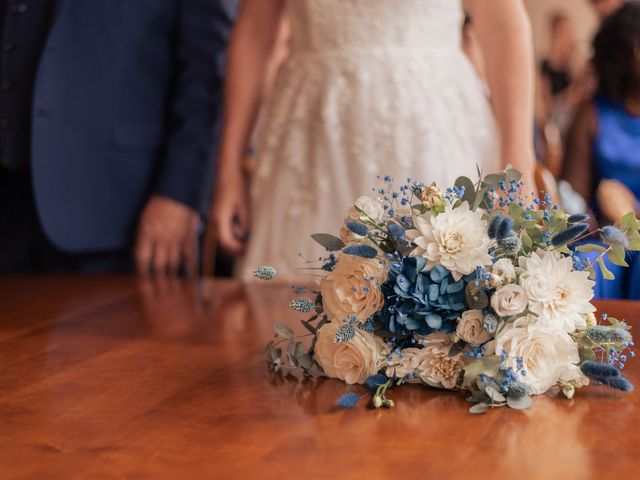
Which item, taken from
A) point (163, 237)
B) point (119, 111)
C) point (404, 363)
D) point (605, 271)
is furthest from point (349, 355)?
point (119, 111)

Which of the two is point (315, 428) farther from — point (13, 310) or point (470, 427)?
point (13, 310)

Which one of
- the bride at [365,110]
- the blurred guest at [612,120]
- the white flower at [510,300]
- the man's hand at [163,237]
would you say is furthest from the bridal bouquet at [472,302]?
the blurred guest at [612,120]

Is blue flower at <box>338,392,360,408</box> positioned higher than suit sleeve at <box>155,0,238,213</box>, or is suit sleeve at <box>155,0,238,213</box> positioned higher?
suit sleeve at <box>155,0,238,213</box>

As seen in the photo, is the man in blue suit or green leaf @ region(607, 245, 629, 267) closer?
green leaf @ region(607, 245, 629, 267)

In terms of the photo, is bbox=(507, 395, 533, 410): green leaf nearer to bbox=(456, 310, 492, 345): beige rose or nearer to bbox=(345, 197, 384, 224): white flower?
bbox=(456, 310, 492, 345): beige rose

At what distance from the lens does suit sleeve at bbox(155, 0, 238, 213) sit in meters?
2.18

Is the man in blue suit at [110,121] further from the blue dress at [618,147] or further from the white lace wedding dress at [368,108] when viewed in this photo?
the blue dress at [618,147]

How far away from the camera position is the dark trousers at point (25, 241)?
7.54 ft

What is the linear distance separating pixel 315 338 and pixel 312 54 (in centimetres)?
103

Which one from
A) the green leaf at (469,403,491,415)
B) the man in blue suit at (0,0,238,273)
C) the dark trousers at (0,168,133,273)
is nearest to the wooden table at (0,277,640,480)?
the green leaf at (469,403,491,415)

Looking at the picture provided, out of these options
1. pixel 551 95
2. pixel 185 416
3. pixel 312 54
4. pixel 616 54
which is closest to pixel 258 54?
pixel 312 54

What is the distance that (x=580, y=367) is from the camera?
2.95ft

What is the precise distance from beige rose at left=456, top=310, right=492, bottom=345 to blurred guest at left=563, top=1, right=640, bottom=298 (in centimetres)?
216

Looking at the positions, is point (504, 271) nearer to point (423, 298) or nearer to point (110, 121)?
point (423, 298)
